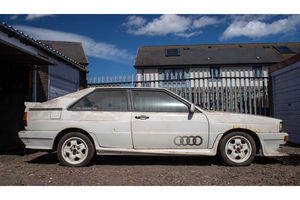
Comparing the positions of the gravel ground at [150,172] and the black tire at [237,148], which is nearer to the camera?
the gravel ground at [150,172]

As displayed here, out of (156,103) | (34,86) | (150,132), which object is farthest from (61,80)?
(150,132)

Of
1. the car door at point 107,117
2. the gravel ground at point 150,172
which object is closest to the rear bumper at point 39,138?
the gravel ground at point 150,172

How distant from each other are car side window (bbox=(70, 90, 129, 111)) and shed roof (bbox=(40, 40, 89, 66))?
2333cm

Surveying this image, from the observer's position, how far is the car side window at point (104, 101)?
13.6 feet

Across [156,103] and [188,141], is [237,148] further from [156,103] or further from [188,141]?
[156,103]

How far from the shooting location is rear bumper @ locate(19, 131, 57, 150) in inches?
158

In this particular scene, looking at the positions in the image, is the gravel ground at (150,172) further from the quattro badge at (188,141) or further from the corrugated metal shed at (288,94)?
the corrugated metal shed at (288,94)

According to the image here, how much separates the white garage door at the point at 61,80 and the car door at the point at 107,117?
447 centimetres

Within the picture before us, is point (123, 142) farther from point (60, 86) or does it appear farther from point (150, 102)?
point (60, 86)

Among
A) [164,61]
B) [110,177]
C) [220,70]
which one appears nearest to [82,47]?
[164,61]

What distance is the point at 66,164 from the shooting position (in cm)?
399

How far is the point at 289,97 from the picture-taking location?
7203mm

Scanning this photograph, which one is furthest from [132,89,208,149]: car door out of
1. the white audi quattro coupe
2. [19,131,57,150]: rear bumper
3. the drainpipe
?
the drainpipe

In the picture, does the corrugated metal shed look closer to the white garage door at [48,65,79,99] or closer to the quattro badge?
the quattro badge
